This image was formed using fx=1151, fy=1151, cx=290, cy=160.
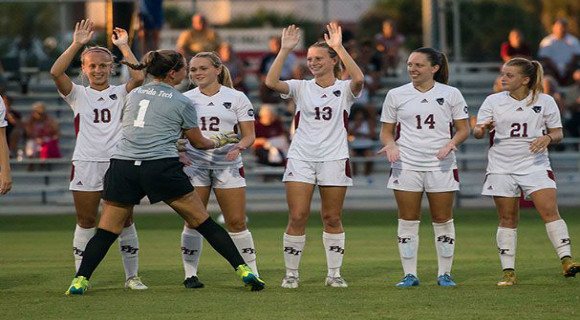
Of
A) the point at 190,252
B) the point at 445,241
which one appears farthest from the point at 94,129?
the point at 445,241

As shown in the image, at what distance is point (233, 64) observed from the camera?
21938mm

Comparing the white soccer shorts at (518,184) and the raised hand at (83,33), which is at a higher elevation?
the raised hand at (83,33)

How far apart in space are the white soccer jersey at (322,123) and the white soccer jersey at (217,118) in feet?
1.55

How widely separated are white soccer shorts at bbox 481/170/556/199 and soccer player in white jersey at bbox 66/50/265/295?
229 cm

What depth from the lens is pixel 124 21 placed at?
22.8 meters

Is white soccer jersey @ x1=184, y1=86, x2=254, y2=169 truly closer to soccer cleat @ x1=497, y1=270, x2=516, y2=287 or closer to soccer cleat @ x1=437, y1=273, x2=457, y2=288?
soccer cleat @ x1=437, y1=273, x2=457, y2=288

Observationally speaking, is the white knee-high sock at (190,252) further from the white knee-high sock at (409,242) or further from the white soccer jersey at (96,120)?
the white knee-high sock at (409,242)

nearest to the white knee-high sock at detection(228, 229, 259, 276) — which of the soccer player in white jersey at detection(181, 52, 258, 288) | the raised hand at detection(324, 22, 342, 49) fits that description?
the soccer player in white jersey at detection(181, 52, 258, 288)

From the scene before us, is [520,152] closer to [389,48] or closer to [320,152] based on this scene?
[320,152]

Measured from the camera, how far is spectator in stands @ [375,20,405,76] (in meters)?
23.3

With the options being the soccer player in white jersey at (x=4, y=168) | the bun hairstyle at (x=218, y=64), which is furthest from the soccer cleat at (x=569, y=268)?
the soccer player in white jersey at (x=4, y=168)

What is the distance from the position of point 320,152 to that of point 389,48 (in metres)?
14.0

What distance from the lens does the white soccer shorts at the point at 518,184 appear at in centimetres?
994

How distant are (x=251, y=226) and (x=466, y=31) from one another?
17.6m
